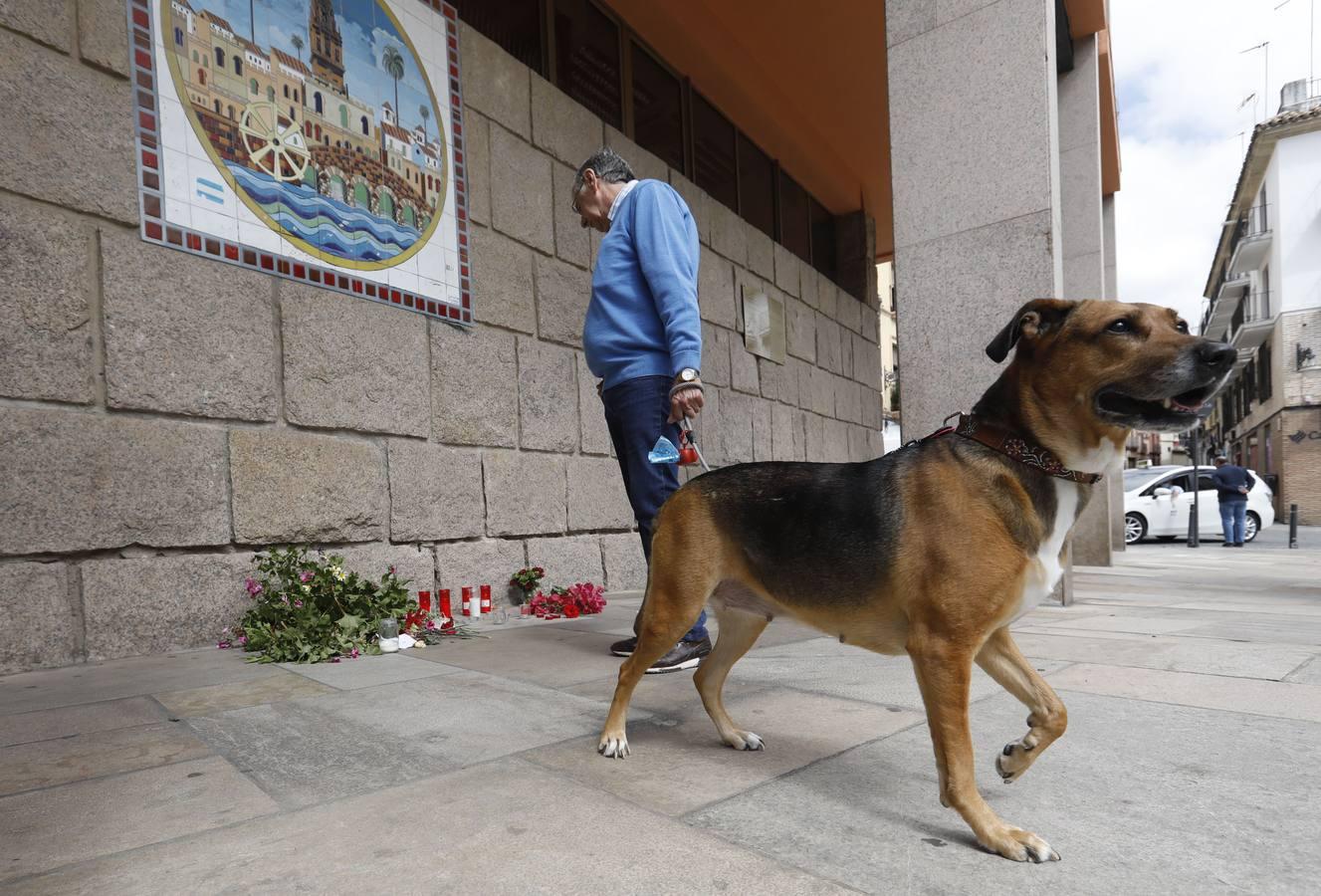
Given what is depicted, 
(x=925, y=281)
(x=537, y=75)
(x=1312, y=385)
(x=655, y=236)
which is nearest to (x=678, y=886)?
(x=655, y=236)

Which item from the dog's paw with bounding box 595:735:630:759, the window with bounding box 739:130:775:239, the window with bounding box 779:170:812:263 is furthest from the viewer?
the window with bounding box 779:170:812:263

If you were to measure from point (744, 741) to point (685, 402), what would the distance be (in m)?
1.40

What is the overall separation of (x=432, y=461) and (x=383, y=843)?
12.4ft

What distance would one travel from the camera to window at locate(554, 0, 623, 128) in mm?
7109

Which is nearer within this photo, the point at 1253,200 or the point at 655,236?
the point at 655,236

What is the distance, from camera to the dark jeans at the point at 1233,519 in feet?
48.6

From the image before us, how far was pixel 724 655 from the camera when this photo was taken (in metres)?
2.53

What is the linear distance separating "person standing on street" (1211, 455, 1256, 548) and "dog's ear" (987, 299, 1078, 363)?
1628 centimetres

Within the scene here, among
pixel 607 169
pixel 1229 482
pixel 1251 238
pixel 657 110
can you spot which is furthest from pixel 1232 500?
pixel 1251 238

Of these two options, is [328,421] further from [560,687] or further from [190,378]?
[560,687]

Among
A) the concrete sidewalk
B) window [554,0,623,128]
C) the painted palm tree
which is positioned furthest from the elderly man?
window [554,0,623,128]

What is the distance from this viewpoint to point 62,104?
139 inches

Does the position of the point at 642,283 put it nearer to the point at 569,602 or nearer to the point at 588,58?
the point at 569,602

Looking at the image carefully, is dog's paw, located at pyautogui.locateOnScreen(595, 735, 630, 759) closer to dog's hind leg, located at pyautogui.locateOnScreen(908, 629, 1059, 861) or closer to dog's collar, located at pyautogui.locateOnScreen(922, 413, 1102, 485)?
dog's hind leg, located at pyautogui.locateOnScreen(908, 629, 1059, 861)
